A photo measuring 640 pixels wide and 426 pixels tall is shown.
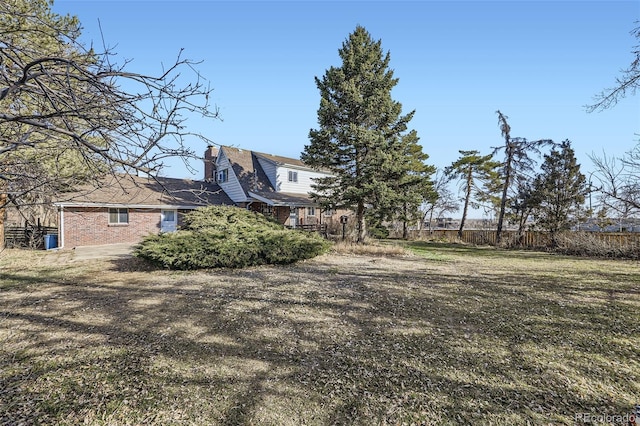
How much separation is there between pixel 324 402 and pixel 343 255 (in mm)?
10355

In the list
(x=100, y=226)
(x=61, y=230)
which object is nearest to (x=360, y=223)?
(x=100, y=226)

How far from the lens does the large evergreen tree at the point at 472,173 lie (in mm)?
26766

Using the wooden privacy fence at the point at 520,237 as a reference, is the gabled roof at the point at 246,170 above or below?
above

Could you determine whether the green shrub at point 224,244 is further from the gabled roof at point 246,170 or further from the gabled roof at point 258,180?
the gabled roof at point 246,170

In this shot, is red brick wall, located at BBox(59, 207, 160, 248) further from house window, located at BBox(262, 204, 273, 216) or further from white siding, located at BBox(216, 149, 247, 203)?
house window, located at BBox(262, 204, 273, 216)

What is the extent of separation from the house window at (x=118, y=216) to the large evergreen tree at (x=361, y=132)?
11227mm

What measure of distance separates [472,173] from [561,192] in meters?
9.61

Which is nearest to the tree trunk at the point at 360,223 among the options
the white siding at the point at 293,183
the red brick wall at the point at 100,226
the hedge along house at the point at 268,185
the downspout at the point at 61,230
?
the hedge along house at the point at 268,185

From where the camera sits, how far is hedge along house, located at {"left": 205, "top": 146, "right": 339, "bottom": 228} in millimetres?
21016

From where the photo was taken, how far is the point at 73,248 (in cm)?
1509

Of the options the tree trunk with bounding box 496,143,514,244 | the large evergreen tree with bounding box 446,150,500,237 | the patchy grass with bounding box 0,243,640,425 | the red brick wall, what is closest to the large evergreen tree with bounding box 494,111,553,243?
the tree trunk with bounding box 496,143,514,244

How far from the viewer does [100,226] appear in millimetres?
16453

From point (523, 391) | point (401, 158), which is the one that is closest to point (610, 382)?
point (523, 391)

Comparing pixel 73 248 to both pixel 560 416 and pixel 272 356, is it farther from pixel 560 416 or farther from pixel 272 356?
pixel 560 416
